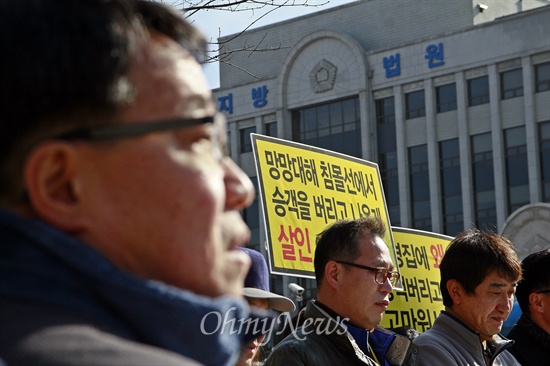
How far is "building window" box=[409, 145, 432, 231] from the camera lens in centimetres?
4119

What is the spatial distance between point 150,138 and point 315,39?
4195 centimetres

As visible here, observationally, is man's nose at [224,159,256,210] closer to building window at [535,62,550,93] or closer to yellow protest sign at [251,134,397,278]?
yellow protest sign at [251,134,397,278]

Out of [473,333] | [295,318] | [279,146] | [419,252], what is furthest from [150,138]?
[419,252]

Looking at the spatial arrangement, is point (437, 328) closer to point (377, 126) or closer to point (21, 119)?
point (21, 119)

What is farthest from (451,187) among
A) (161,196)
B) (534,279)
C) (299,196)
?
(161,196)

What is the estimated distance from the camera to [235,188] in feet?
4.23

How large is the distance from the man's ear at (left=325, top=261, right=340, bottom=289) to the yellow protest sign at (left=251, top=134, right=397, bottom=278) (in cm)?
94

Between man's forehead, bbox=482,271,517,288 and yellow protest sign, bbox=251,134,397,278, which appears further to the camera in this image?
yellow protest sign, bbox=251,134,397,278

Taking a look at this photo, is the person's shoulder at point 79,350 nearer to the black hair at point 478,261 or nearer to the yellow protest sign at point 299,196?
the black hair at point 478,261

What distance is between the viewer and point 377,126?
139ft

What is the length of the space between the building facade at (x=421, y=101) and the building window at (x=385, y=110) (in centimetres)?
4

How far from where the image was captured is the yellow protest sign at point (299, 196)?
629cm

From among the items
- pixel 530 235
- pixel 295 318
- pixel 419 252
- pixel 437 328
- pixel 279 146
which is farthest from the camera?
pixel 530 235

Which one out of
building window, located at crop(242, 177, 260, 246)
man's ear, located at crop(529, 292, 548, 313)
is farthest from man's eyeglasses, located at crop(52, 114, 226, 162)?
building window, located at crop(242, 177, 260, 246)
